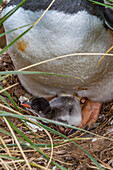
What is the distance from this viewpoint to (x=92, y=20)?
166cm

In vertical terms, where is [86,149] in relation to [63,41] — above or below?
below

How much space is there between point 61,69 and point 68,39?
0.26 metres

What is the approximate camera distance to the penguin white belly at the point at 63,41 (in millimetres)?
1633

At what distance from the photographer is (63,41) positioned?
168cm

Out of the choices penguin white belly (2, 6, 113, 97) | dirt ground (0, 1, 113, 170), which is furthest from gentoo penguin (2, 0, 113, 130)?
dirt ground (0, 1, 113, 170)

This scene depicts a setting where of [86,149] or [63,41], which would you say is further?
[86,149]

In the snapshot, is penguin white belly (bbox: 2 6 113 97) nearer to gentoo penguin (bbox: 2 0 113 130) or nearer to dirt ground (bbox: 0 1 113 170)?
gentoo penguin (bbox: 2 0 113 130)

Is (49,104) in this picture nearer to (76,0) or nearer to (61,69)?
(61,69)

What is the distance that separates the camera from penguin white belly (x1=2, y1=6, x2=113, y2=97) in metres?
1.63

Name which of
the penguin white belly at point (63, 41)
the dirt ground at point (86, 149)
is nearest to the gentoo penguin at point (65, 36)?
the penguin white belly at point (63, 41)

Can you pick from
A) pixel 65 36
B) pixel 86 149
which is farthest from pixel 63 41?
pixel 86 149

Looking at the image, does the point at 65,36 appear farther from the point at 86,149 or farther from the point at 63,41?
the point at 86,149

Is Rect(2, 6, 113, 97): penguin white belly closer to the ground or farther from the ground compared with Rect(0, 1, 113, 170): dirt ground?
farther from the ground

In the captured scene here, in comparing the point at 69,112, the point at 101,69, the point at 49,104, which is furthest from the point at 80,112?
the point at 101,69
